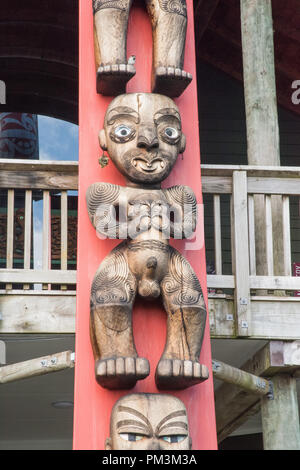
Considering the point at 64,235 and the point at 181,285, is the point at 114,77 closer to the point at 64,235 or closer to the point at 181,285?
the point at 64,235

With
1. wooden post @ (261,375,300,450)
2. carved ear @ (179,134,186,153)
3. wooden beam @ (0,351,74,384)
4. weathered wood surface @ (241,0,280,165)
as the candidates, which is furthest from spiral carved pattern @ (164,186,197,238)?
wooden post @ (261,375,300,450)

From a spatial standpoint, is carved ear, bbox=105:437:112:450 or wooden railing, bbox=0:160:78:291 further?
wooden railing, bbox=0:160:78:291

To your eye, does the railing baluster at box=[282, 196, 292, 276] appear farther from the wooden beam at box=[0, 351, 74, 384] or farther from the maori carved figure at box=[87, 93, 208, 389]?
the wooden beam at box=[0, 351, 74, 384]

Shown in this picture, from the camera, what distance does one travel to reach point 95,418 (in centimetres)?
476

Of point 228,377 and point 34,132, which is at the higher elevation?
point 34,132

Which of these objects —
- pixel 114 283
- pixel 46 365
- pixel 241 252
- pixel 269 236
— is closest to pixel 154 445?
pixel 114 283

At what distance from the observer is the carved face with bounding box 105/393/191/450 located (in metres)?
4.46

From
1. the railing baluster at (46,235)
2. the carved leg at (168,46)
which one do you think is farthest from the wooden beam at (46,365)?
the carved leg at (168,46)

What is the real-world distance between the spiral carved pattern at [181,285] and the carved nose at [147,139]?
2.13ft

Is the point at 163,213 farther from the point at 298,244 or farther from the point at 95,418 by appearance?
the point at 298,244

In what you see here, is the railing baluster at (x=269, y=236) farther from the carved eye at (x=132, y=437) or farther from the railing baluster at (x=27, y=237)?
the carved eye at (x=132, y=437)

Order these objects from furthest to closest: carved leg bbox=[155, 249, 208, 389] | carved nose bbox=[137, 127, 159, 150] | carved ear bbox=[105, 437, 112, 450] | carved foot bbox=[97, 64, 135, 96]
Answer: carved foot bbox=[97, 64, 135, 96]
carved nose bbox=[137, 127, 159, 150]
carved leg bbox=[155, 249, 208, 389]
carved ear bbox=[105, 437, 112, 450]
